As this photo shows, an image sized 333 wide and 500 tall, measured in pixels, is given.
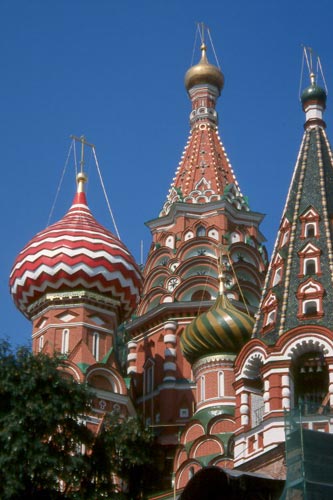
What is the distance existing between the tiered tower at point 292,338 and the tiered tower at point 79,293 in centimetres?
507

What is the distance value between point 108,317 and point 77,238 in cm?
189

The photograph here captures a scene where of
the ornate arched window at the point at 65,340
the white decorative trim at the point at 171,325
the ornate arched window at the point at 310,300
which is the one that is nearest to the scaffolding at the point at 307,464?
the ornate arched window at the point at 310,300

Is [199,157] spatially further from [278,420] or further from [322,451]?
[322,451]

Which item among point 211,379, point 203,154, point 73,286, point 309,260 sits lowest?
point 211,379

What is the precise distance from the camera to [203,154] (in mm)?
31859

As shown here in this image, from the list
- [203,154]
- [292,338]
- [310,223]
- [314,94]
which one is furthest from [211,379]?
[203,154]

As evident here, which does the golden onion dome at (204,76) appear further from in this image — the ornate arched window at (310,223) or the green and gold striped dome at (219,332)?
the ornate arched window at (310,223)

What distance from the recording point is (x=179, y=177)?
105ft

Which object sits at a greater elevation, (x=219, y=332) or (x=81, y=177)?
(x=81, y=177)

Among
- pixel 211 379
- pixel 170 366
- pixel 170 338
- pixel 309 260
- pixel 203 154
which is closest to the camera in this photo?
pixel 309 260

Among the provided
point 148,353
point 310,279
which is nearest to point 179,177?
point 148,353

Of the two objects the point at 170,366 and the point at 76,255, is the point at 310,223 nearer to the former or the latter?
the point at 76,255

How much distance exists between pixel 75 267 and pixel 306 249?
6.31 meters

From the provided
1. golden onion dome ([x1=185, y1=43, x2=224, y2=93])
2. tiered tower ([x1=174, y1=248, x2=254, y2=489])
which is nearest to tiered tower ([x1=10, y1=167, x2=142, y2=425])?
tiered tower ([x1=174, y1=248, x2=254, y2=489])
